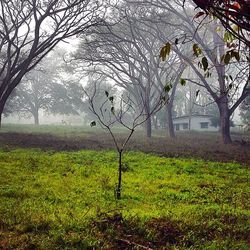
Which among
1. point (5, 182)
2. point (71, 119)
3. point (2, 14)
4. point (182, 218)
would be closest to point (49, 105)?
point (71, 119)

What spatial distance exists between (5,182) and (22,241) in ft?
16.2

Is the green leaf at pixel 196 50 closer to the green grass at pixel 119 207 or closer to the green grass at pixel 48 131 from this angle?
the green grass at pixel 119 207

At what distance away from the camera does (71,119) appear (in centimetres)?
9069

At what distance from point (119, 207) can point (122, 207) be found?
7 centimetres

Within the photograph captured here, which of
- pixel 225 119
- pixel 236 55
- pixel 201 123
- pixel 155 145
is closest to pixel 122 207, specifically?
pixel 236 55

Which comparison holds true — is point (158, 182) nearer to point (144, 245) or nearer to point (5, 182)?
point (5, 182)

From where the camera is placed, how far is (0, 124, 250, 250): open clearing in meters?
5.45

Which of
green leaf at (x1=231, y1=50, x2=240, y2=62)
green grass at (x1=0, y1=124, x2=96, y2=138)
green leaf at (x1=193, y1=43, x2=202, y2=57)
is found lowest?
green grass at (x1=0, y1=124, x2=96, y2=138)

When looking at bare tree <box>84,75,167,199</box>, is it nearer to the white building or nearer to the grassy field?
the grassy field

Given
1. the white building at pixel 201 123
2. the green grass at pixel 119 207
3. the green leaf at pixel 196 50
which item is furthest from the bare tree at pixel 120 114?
the white building at pixel 201 123

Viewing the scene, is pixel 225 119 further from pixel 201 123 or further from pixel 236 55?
pixel 201 123

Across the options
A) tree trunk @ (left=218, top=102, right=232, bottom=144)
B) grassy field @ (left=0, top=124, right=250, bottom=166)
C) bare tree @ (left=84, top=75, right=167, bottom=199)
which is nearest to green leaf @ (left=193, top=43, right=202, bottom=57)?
bare tree @ (left=84, top=75, right=167, bottom=199)

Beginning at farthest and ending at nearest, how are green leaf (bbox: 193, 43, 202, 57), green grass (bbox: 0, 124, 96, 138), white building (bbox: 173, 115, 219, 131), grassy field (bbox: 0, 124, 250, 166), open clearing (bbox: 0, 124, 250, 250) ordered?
white building (bbox: 173, 115, 219, 131) → green grass (bbox: 0, 124, 96, 138) → grassy field (bbox: 0, 124, 250, 166) → open clearing (bbox: 0, 124, 250, 250) → green leaf (bbox: 193, 43, 202, 57)

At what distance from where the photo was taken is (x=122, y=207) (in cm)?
754
